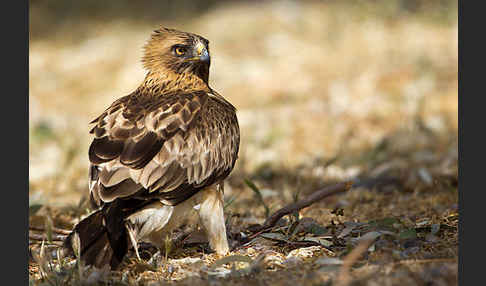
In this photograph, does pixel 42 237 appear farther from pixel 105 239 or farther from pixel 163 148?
pixel 163 148

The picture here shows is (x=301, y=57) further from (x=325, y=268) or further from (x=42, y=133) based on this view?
(x=325, y=268)

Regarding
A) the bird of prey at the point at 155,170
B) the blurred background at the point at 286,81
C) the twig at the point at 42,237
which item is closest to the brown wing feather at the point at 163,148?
the bird of prey at the point at 155,170

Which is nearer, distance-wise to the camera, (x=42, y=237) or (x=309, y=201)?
(x=309, y=201)

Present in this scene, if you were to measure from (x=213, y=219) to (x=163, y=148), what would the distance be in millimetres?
568

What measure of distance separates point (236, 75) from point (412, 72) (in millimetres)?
3132

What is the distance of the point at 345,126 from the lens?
346 inches

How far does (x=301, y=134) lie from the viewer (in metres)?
8.66

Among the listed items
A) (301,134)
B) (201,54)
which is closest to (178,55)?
(201,54)

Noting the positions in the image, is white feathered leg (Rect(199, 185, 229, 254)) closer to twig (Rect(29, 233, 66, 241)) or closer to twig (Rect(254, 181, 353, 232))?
twig (Rect(254, 181, 353, 232))

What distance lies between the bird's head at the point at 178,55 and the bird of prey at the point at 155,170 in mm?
315

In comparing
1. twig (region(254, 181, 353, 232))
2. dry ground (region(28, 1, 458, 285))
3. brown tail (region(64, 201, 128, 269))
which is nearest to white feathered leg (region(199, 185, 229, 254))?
dry ground (region(28, 1, 458, 285))

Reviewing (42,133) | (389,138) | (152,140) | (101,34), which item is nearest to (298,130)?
(389,138)

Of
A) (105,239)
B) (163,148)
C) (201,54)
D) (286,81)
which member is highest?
(286,81)

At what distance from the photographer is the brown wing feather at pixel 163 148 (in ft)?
12.0
